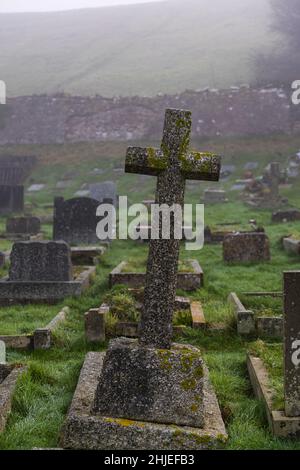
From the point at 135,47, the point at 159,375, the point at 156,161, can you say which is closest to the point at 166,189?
the point at 156,161

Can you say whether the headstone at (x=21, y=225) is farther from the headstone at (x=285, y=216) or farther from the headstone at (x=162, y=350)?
the headstone at (x=162, y=350)

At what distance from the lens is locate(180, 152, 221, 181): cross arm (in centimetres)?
500

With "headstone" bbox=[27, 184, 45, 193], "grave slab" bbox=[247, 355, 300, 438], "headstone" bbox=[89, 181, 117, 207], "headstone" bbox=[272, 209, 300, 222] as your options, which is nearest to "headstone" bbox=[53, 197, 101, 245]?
"headstone" bbox=[89, 181, 117, 207]

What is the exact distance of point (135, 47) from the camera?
63312mm

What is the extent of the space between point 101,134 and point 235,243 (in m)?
25.0

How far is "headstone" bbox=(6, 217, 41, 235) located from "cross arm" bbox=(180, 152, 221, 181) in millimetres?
12808

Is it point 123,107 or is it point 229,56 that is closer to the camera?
point 123,107

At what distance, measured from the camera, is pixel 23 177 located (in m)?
30.2

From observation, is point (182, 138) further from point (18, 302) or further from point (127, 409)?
point (18, 302)

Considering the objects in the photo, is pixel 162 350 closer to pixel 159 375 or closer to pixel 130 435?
pixel 159 375

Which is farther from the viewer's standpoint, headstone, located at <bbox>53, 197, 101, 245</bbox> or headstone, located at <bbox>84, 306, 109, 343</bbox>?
headstone, located at <bbox>53, 197, 101, 245</bbox>

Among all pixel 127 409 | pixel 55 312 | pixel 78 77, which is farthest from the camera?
pixel 78 77

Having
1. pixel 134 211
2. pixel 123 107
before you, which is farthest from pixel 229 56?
pixel 134 211

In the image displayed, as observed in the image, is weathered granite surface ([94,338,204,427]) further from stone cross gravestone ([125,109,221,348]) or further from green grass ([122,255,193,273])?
green grass ([122,255,193,273])
